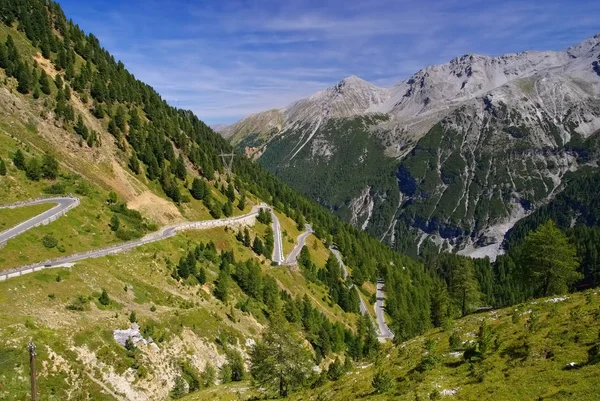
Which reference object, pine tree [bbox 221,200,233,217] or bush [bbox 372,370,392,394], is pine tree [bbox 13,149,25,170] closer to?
pine tree [bbox 221,200,233,217]

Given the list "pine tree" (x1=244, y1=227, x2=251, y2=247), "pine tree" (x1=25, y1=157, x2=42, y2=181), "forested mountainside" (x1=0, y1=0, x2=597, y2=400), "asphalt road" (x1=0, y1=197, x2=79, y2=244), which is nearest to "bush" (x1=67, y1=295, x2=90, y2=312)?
"forested mountainside" (x1=0, y1=0, x2=597, y2=400)

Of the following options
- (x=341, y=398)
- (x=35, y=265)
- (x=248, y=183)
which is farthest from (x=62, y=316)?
(x=248, y=183)

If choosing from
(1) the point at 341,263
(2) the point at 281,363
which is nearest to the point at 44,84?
(2) the point at 281,363

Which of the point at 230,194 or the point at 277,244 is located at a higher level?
the point at 230,194

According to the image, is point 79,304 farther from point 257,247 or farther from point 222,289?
point 257,247

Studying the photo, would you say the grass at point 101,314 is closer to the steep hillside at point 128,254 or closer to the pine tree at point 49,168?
the steep hillside at point 128,254
